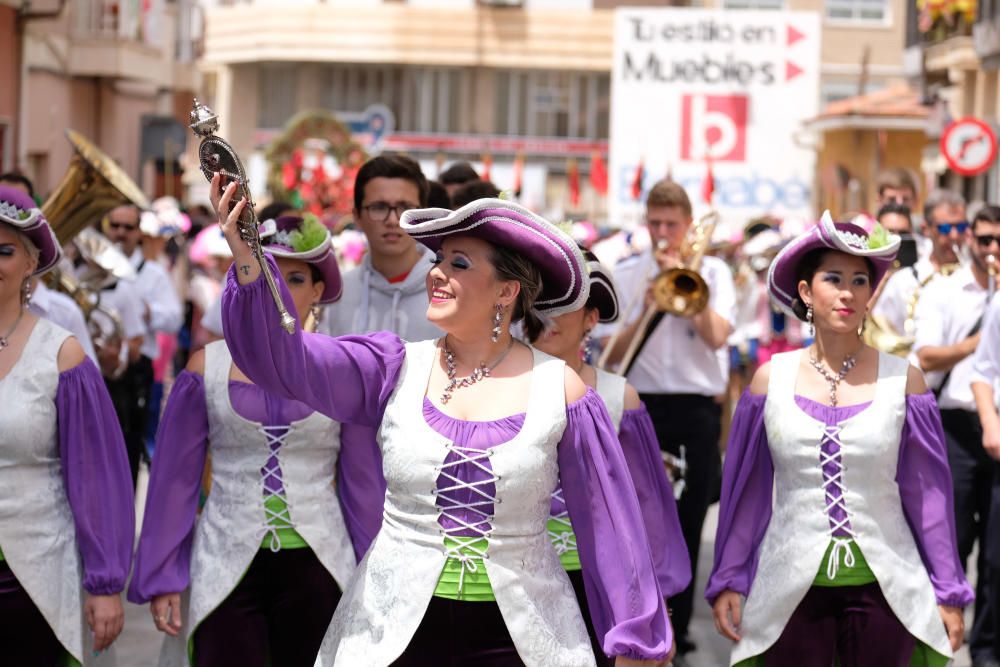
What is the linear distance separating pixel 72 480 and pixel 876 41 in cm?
4790

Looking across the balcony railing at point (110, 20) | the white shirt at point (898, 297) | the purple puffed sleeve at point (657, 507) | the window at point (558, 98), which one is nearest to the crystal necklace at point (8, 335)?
the purple puffed sleeve at point (657, 507)

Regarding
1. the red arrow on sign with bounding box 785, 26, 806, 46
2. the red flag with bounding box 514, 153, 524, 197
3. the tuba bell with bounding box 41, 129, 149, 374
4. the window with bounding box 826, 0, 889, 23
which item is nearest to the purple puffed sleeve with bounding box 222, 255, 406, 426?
the tuba bell with bounding box 41, 129, 149, 374

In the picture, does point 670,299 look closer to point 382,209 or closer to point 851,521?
point 382,209

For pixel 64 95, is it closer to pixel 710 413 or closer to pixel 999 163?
pixel 999 163

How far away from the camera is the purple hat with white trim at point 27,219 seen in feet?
18.0

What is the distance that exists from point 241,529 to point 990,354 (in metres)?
3.56

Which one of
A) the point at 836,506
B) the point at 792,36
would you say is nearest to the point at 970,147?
the point at 792,36

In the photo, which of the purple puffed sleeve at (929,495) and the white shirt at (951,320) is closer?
the purple puffed sleeve at (929,495)

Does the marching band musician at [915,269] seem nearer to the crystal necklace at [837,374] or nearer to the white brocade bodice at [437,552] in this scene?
the crystal necklace at [837,374]

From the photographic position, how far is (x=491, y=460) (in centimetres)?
452

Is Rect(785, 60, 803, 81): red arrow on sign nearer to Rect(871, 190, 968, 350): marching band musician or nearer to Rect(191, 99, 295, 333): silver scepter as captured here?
Rect(871, 190, 968, 350): marching band musician

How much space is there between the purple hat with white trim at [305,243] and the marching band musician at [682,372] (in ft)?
8.88

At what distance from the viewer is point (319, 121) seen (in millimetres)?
33125

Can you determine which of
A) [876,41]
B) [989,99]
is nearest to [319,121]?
[989,99]
